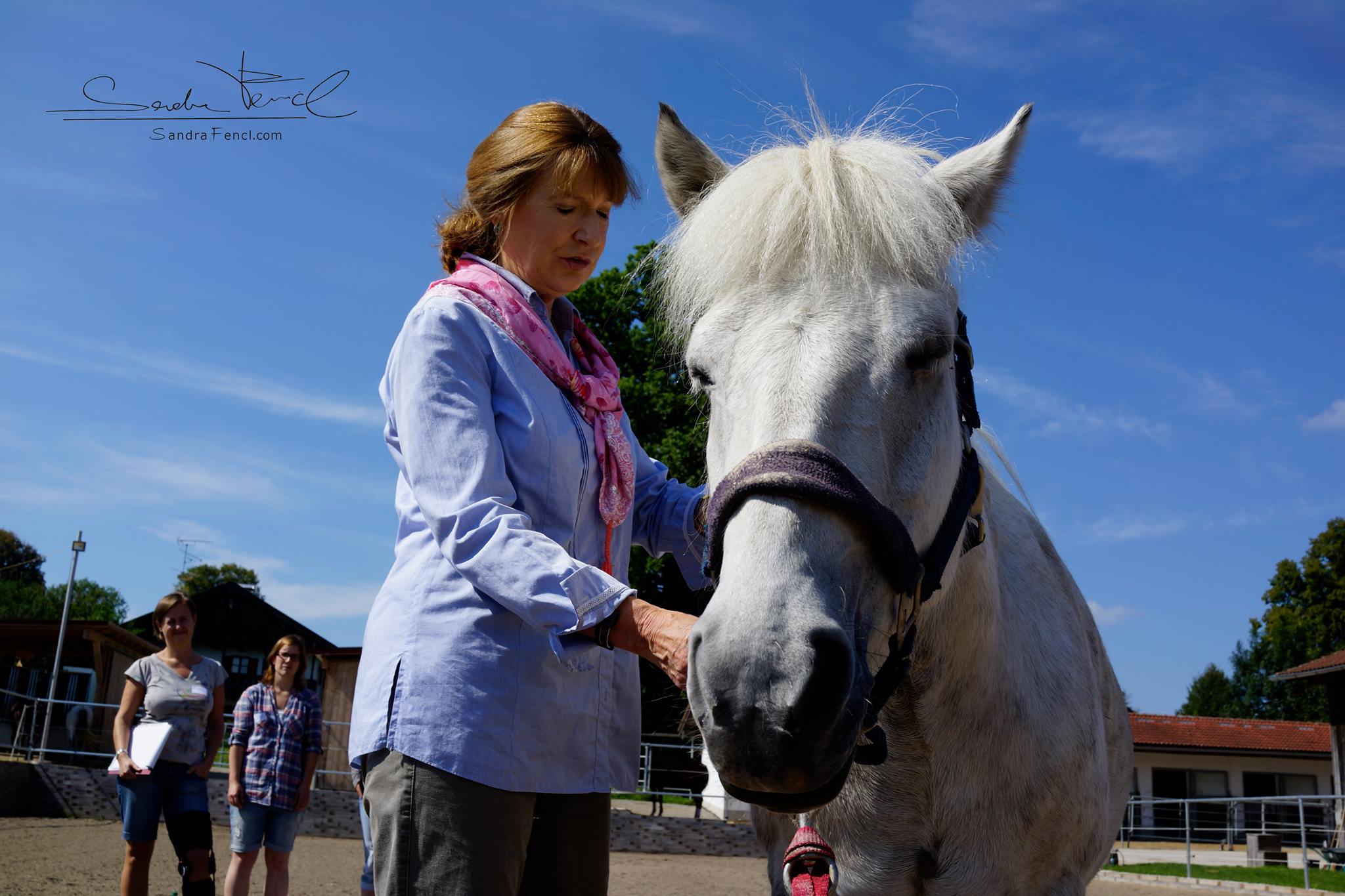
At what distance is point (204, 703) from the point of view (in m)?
6.02

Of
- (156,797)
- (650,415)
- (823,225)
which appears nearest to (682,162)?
(823,225)

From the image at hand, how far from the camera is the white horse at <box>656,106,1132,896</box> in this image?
1422 mm

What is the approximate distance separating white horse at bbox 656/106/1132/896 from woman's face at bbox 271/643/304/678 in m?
5.01

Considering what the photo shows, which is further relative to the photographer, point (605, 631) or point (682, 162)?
point (682, 162)

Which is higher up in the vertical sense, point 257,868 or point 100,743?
point 100,743

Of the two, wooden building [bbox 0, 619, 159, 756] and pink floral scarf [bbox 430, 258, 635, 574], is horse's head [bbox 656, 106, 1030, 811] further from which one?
wooden building [bbox 0, 619, 159, 756]

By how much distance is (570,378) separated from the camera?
2.07 metres

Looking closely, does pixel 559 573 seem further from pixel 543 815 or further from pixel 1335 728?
pixel 1335 728

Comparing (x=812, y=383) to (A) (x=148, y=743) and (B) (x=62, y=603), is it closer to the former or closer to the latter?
(A) (x=148, y=743)

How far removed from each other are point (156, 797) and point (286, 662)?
4.10ft

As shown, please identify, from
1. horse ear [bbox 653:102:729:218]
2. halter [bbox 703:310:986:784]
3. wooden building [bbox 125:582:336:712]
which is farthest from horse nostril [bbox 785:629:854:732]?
wooden building [bbox 125:582:336:712]

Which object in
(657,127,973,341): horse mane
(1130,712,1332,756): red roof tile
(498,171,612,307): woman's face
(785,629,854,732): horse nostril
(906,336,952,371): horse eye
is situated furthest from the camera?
(1130,712,1332,756): red roof tile

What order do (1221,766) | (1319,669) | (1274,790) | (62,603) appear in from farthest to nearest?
(62,603) → (1274,790) → (1221,766) → (1319,669)

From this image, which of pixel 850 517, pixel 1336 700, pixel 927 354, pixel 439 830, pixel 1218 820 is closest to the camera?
pixel 850 517
